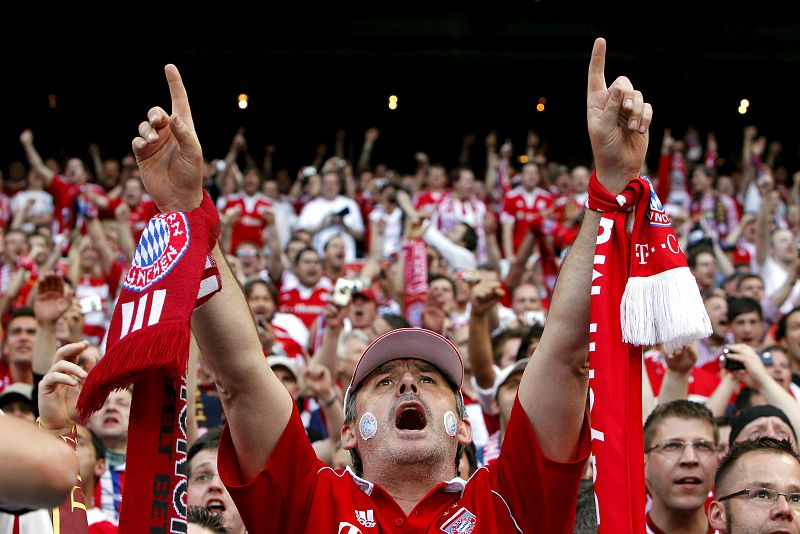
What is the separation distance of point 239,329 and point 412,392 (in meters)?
0.58

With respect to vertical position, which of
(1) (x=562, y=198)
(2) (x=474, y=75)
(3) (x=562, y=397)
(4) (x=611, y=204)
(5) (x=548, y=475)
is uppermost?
(2) (x=474, y=75)

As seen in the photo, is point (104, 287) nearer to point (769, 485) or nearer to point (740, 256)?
point (740, 256)

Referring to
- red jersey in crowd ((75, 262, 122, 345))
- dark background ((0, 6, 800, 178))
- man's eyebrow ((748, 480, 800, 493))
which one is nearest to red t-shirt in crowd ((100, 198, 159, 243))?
red jersey in crowd ((75, 262, 122, 345))

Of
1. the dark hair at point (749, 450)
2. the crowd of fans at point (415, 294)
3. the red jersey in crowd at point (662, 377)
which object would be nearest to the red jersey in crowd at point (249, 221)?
the crowd of fans at point (415, 294)

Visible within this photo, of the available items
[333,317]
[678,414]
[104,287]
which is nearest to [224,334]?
[678,414]

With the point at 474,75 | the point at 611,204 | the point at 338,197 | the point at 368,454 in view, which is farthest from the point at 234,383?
the point at 474,75

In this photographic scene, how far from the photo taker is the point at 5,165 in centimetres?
1788

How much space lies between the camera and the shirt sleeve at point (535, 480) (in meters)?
2.85

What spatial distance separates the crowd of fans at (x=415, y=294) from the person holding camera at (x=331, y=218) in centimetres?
3

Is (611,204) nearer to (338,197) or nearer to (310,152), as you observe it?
(338,197)

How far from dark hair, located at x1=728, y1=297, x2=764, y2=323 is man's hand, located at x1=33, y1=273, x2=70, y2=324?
162 inches

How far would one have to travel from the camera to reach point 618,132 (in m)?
2.89

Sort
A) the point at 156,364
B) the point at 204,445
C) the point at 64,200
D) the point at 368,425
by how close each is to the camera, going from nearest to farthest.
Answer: the point at 156,364 → the point at 368,425 → the point at 204,445 → the point at 64,200

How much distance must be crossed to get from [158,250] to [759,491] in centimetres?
212
